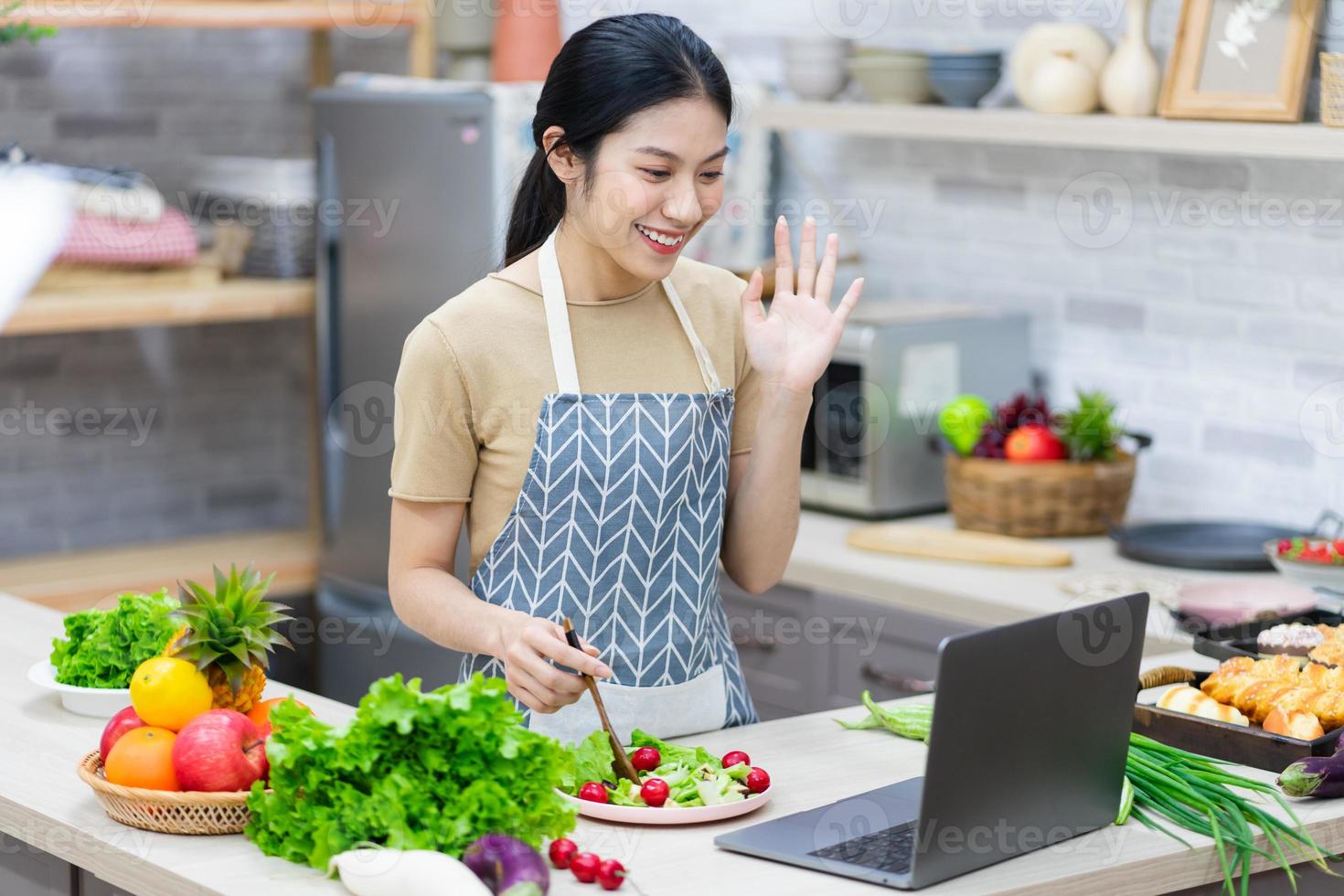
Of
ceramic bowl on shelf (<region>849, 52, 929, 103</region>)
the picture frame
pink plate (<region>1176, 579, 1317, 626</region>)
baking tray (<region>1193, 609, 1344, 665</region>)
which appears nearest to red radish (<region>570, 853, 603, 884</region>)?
baking tray (<region>1193, 609, 1344, 665</region>)

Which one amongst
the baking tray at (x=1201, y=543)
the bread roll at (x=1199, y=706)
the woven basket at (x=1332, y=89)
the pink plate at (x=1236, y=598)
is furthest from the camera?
the baking tray at (x=1201, y=543)

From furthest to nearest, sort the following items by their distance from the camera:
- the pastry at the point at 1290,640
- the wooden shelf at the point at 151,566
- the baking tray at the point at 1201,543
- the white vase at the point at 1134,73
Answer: the wooden shelf at the point at 151,566, the white vase at the point at 1134,73, the baking tray at the point at 1201,543, the pastry at the point at 1290,640

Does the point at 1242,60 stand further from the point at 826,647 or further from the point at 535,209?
the point at 535,209

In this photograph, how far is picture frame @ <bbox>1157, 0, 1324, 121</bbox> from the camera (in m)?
3.11

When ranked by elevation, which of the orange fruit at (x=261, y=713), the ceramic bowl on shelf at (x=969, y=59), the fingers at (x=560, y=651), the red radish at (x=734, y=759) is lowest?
the red radish at (x=734, y=759)

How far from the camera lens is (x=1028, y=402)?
3543mm

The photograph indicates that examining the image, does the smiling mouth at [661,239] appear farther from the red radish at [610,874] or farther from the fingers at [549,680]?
the red radish at [610,874]

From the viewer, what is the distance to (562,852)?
1640 mm

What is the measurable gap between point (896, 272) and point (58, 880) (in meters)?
2.65

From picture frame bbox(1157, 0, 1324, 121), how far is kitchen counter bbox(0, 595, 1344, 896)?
1557mm

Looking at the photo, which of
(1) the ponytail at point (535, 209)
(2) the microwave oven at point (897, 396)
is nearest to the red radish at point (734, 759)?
(1) the ponytail at point (535, 209)

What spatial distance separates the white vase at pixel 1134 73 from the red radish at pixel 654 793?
6.62ft

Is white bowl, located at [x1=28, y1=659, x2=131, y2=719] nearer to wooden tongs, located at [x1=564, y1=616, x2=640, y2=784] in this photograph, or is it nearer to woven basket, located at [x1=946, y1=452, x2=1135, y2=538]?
wooden tongs, located at [x1=564, y1=616, x2=640, y2=784]

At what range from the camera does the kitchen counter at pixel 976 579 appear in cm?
305
